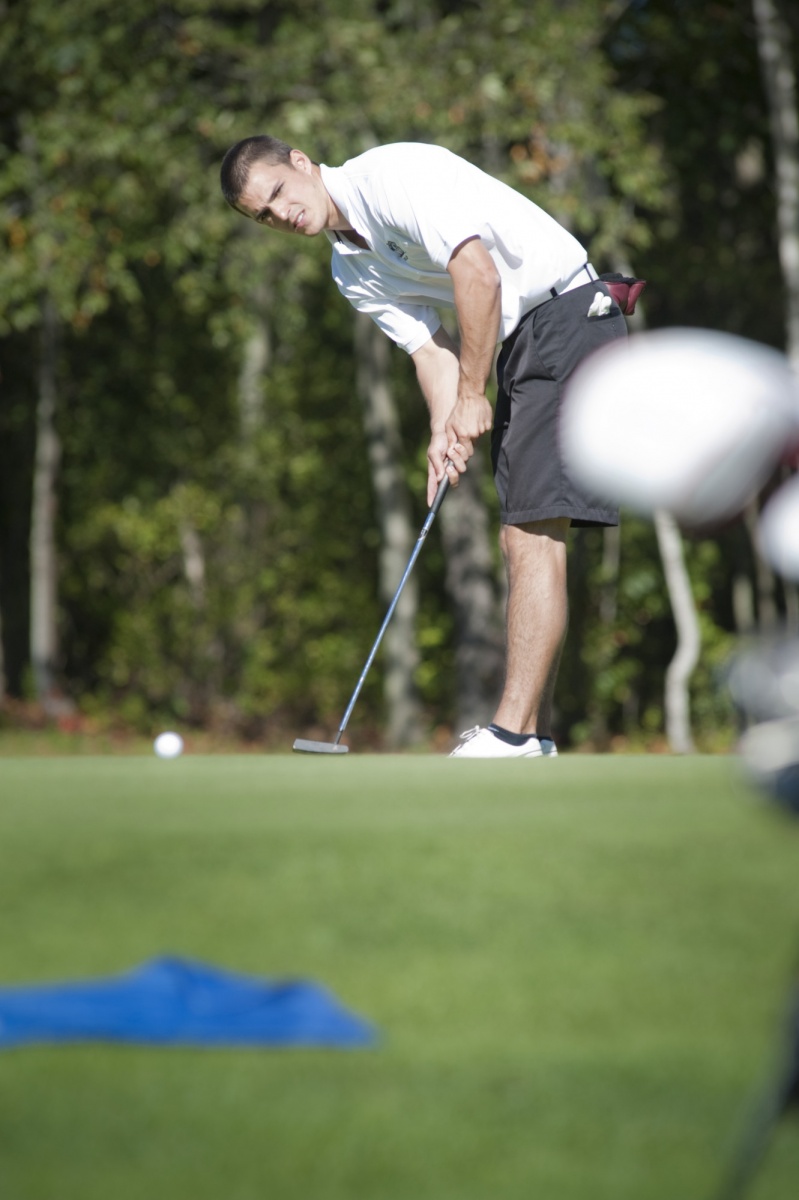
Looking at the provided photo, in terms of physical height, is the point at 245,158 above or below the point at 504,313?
above

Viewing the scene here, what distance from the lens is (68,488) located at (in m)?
13.6

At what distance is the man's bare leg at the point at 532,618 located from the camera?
3.75 metres

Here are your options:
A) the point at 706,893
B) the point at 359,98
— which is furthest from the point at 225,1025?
the point at 359,98

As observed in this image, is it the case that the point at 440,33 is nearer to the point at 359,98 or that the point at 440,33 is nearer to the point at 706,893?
the point at 359,98

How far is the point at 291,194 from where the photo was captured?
3.92 metres

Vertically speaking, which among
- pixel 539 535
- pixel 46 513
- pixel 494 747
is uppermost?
pixel 539 535

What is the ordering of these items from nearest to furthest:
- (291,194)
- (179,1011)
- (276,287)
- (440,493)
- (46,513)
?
(179,1011) < (291,194) < (440,493) < (276,287) < (46,513)

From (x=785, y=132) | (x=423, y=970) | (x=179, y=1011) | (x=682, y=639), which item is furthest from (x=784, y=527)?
(x=682, y=639)

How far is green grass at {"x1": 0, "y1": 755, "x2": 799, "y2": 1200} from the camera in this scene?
55.1 inches

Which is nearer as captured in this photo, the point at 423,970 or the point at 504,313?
the point at 423,970

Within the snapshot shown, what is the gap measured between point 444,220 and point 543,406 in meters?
0.49

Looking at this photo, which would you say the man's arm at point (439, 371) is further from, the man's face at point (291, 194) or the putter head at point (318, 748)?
the putter head at point (318, 748)

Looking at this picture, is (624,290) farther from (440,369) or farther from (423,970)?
(423,970)

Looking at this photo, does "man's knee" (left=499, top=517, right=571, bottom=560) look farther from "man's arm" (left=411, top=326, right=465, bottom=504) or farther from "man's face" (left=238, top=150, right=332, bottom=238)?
"man's face" (left=238, top=150, right=332, bottom=238)
